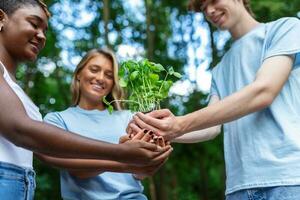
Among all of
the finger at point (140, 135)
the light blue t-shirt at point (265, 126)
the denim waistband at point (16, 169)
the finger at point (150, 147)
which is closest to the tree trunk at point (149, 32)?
the light blue t-shirt at point (265, 126)

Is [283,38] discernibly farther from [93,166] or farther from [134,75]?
[93,166]

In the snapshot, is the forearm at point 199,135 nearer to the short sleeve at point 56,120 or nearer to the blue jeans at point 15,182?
the short sleeve at point 56,120

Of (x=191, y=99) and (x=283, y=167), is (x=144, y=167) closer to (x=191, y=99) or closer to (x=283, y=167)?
(x=283, y=167)

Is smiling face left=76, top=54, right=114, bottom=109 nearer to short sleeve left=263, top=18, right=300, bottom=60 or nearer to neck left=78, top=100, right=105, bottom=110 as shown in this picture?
neck left=78, top=100, right=105, bottom=110

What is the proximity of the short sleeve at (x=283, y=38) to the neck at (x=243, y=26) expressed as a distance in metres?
0.21

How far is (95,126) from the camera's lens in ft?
8.54

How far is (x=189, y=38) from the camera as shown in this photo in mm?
8953

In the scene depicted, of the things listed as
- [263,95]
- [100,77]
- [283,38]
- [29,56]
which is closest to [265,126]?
[263,95]

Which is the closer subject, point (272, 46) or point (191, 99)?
point (272, 46)

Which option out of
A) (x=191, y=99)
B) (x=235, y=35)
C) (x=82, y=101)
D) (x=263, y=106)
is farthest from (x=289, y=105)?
(x=191, y=99)

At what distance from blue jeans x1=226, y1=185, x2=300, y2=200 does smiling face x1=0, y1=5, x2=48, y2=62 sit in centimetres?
118

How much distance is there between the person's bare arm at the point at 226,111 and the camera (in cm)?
215

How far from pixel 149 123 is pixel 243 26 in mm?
883

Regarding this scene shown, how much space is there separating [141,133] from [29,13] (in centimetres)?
72
